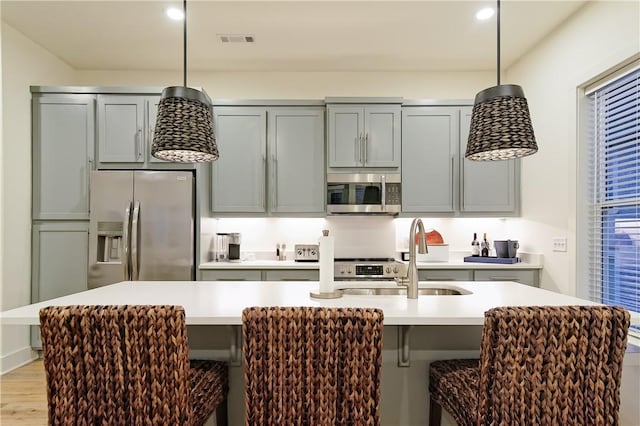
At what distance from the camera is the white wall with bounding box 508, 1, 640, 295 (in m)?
2.52

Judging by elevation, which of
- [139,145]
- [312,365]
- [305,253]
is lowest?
[312,365]

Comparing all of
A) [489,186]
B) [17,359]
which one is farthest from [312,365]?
[17,359]

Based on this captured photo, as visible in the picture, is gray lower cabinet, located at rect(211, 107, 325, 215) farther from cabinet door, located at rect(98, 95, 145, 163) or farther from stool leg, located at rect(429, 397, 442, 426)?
stool leg, located at rect(429, 397, 442, 426)

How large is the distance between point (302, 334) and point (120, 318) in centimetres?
58

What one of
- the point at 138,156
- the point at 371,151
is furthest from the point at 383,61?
the point at 138,156

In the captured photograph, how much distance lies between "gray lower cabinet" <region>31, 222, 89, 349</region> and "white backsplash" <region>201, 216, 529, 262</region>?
4.21ft

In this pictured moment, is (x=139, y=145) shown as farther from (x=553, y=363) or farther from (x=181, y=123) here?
(x=553, y=363)

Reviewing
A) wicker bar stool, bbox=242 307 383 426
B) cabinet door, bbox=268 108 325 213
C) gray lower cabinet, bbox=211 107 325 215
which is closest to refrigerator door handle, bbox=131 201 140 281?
gray lower cabinet, bbox=211 107 325 215

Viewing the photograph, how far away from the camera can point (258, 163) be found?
3.65 metres

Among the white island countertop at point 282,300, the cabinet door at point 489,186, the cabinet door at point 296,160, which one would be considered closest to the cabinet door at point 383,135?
the cabinet door at point 296,160

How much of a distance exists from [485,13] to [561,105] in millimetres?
985

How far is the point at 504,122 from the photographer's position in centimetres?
156

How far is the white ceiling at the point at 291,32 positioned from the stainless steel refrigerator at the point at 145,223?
1250 mm

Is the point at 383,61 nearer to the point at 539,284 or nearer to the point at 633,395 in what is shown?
the point at 539,284
